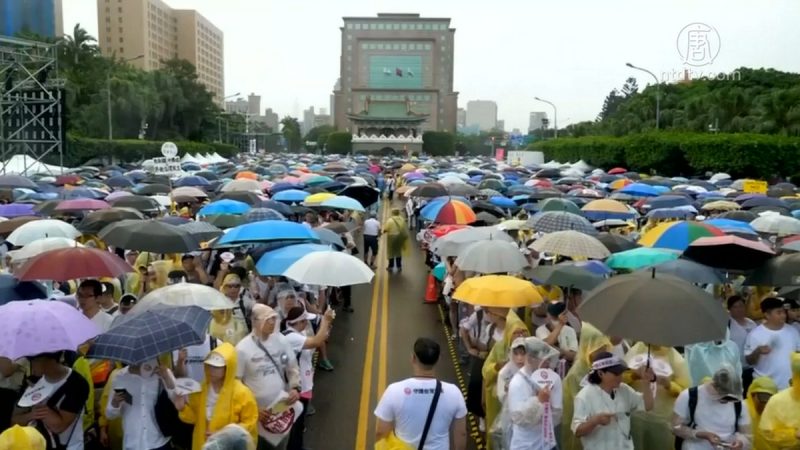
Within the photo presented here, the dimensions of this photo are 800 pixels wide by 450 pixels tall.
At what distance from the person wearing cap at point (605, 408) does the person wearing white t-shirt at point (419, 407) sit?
83 cm

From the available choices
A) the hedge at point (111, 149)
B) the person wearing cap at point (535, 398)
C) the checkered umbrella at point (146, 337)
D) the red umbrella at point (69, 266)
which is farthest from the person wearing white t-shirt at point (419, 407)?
the hedge at point (111, 149)

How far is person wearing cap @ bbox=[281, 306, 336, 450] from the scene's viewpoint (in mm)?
5887

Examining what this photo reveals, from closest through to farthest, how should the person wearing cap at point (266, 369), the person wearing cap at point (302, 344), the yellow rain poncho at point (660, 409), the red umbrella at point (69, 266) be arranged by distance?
the yellow rain poncho at point (660, 409), the person wearing cap at point (266, 369), the person wearing cap at point (302, 344), the red umbrella at point (69, 266)

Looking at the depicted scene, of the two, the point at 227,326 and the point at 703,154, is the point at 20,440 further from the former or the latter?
the point at 703,154

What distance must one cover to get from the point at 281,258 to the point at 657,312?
428 centimetres

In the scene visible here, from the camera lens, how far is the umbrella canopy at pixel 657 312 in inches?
185

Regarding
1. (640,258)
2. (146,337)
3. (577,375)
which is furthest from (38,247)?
(640,258)

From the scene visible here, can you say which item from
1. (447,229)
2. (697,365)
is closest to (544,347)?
(697,365)

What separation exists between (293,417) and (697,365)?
Answer: 10.8 feet

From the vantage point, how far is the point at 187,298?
6.02 m

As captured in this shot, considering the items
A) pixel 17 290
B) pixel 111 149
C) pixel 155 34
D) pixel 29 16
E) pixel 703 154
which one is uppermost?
pixel 155 34

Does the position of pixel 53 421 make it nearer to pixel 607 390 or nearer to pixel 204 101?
pixel 607 390

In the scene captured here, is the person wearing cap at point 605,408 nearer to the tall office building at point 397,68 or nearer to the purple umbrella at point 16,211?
the purple umbrella at point 16,211

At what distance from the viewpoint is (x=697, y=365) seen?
600cm
